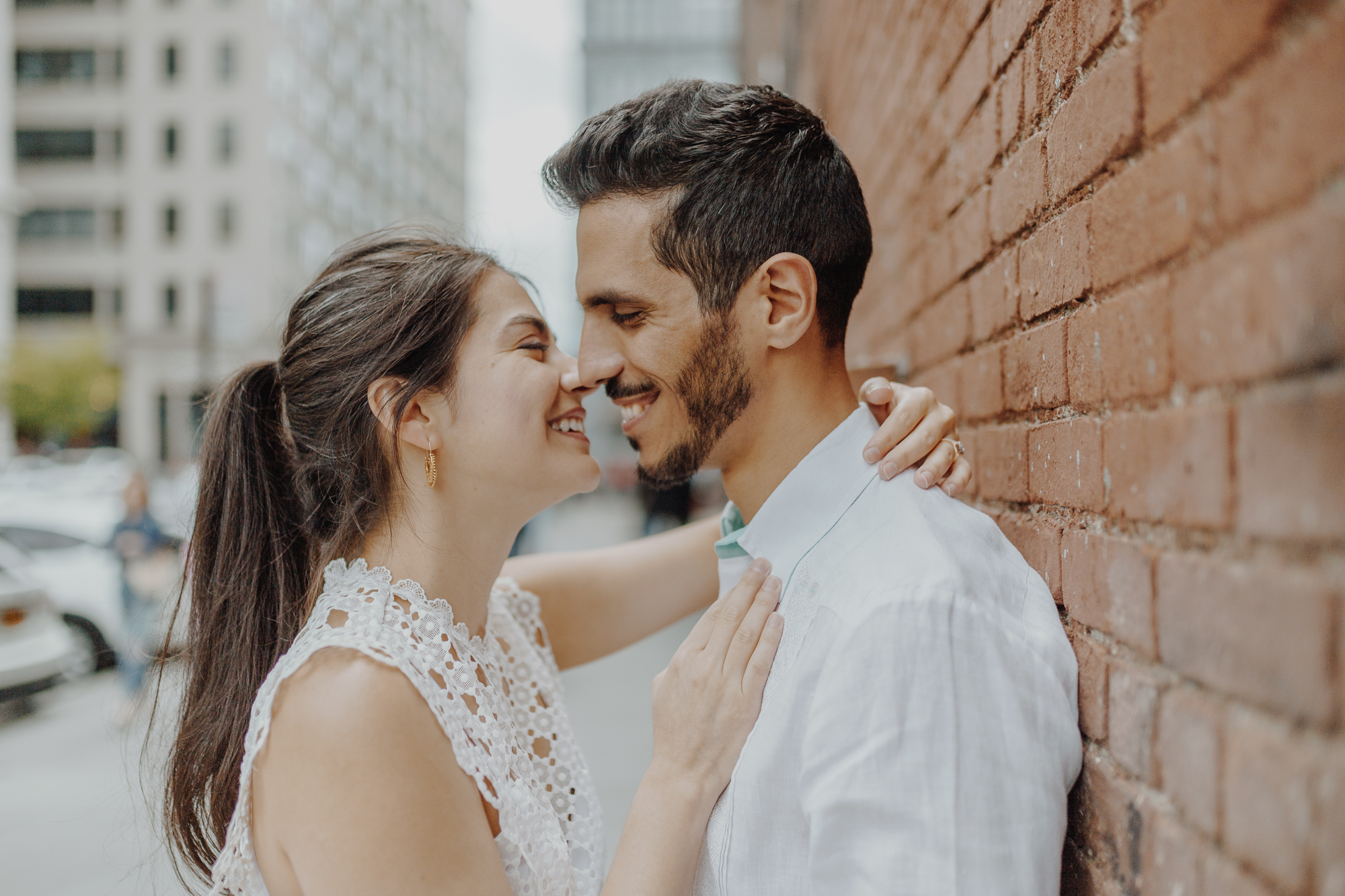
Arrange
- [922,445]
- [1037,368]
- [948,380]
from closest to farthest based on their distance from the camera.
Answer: [1037,368] → [922,445] → [948,380]

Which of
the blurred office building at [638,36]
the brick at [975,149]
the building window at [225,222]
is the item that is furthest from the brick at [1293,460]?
the blurred office building at [638,36]

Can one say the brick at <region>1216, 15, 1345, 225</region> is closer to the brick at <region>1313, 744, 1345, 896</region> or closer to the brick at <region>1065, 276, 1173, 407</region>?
the brick at <region>1065, 276, 1173, 407</region>

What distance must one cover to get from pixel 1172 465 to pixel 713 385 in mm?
995

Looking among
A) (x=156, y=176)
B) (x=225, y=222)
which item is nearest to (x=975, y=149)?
(x=225, y=222)

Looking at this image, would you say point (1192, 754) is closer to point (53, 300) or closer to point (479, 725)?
point (479, 725)

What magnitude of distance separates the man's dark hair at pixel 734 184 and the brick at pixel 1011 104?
0.36 m

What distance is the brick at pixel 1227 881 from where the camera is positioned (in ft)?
2.63

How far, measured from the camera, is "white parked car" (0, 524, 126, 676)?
8.13 m

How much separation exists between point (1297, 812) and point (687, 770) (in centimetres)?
101

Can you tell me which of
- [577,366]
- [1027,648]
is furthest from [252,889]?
[1027,648]

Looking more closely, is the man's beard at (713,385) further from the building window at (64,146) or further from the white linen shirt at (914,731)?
the building window at (64,146)

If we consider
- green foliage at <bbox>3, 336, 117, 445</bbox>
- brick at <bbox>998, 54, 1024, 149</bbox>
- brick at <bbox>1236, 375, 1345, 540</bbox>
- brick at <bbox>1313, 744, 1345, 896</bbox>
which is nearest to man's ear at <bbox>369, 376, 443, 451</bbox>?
brick at <bbox>998, 54, 1024, 149</bbox>

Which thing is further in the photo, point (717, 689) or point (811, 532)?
point (811, 532)

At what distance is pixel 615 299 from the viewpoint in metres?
1.90
